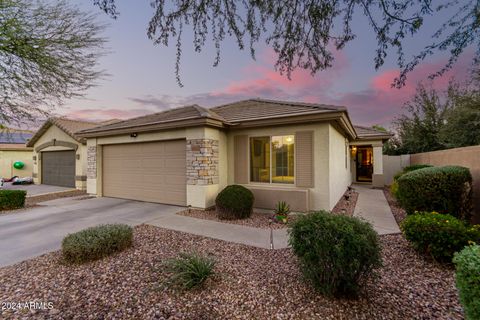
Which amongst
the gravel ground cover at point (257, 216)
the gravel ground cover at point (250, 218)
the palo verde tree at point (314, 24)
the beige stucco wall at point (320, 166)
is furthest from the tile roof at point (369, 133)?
the palo verde tree at point (314, 24)

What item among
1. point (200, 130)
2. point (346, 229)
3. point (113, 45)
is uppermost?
point (113, 45)

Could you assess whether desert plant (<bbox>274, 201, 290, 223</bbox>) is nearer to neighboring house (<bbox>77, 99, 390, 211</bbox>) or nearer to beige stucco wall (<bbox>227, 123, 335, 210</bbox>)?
neighboring house (<bbox>77, 99, 390, 211</bbox>)

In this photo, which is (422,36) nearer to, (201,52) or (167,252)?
(201,52)

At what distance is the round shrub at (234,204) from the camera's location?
6531 mm

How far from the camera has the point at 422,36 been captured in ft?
11.1

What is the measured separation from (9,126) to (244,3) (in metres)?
8.97

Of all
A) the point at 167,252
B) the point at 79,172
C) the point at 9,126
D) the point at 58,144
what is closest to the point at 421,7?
the point at 167,252

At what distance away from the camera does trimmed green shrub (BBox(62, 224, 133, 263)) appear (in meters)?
3.77

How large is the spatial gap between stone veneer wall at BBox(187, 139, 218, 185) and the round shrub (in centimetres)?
107

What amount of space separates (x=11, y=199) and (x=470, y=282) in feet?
39.4

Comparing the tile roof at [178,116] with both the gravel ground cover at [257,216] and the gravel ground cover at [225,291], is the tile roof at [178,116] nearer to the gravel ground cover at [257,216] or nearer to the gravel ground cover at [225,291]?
the gravel ground cover at [257,216]

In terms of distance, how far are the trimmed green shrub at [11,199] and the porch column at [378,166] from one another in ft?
57.5

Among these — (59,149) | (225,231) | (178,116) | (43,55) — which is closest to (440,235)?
(225,231)

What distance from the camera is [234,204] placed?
6.50 meters
